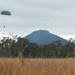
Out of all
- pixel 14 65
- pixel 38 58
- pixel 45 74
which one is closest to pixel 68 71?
pixel 45 74

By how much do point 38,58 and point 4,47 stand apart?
1588 millimetres

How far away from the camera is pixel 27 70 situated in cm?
432

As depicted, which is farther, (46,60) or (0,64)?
(46,60)

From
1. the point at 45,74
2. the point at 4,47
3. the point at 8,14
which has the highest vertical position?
the point at 8,14

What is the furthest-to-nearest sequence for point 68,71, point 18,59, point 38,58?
point 38,58
point 18,59
point 68,71

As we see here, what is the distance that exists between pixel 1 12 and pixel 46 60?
2231mm

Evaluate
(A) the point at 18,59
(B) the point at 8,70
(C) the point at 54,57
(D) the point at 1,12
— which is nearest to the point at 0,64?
(B) the point at 8,70

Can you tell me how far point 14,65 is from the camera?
15.1ft

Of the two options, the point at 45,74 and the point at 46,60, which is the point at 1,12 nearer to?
the point at 45,74

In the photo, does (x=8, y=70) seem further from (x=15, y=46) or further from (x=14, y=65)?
(x=15, y=46)

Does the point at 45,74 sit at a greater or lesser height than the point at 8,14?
lesser

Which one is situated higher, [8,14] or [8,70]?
[8,14]

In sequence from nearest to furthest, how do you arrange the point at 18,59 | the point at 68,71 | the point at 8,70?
1. the point at 8,70
2. the point at 68,71
3. the point at 18,59

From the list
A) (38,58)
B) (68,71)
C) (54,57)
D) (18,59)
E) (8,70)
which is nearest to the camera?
(8,70)
